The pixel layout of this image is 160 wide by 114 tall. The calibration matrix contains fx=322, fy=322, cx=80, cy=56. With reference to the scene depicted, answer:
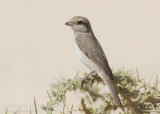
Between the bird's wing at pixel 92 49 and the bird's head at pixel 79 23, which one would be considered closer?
the bird's wing at pixel 92 49

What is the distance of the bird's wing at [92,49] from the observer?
4.55m

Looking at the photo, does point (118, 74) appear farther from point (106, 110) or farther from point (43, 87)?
point (43, 87)

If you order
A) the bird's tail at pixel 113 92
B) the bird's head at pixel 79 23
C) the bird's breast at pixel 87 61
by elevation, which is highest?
the bird's head at pixel 79 23

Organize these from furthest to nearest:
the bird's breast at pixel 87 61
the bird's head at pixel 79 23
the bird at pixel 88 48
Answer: the bird's head at pixel 79 23
the bird's breast at pixel 87 61
the bird at pixel 88 48

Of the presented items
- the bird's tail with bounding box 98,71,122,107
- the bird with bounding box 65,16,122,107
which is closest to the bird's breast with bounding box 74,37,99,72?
the bird with bounding box 65,16,122,107

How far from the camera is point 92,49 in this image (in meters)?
4.87

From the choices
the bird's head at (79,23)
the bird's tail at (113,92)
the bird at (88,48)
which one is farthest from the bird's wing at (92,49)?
the bird's tail at (113,92)

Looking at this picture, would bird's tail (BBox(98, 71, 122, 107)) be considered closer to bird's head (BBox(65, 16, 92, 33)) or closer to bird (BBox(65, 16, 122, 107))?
bird (BBox(65, 16, 122, 107))

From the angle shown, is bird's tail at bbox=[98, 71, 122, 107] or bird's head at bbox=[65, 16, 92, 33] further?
bird's head at bbox=[65, 16, 92, 33]

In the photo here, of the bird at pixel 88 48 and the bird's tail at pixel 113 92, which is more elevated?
the bird at pixel 88 48

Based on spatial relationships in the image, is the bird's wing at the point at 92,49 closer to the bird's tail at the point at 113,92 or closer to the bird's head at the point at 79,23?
the bird's head at the point at 79,23

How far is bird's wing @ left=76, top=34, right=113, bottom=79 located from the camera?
455cm

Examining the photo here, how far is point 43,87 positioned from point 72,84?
106 inches

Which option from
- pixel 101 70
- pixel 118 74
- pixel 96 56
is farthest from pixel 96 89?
pixel 96 56
